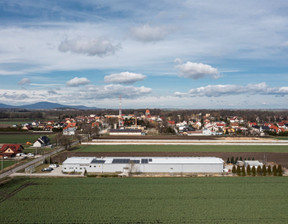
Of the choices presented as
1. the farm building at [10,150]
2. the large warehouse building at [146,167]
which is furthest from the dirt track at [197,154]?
the large warehouse building at [146,167]

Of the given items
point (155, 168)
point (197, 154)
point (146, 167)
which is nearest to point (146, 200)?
point (146, 167)

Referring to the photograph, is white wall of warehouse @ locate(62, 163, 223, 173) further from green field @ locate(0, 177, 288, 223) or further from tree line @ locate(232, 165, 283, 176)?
green field @ locate(0, 177, 288, 223)

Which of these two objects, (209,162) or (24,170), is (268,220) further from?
(24,170)

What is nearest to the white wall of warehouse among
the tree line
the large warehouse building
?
the large warehouse building

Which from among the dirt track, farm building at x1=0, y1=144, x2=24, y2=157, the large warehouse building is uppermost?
farm building at x1=0, y1=144, x2=24, y2=157

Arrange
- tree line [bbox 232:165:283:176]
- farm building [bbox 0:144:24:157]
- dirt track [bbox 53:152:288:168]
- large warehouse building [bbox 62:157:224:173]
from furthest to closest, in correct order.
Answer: dirt track [bbox 53:152:288:168] < farm building [bbox 0:144:24:157] < large warehouse building [bbox 62:157:224:173] < tree line [bbox 232:165:283:176]

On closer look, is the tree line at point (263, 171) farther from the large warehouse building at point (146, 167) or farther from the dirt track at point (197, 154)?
the dirt track at point (197, 154)

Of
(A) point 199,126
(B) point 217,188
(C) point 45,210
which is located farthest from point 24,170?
(A) point 199,126

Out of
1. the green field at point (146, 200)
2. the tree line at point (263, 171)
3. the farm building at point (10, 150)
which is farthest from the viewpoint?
the farm building at point (10, 150)

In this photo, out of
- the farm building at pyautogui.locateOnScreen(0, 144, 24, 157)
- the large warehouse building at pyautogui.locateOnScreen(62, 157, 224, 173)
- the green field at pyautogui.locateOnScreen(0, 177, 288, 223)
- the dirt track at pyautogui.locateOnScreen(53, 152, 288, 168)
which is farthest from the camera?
the dirt track at pyautogui.locateOnScreen(53, 152, 288, 168)

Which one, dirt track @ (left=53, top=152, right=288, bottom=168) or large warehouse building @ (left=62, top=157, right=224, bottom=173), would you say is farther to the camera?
dirt track @ (left=53, top=152, right=288, bottom=168)
